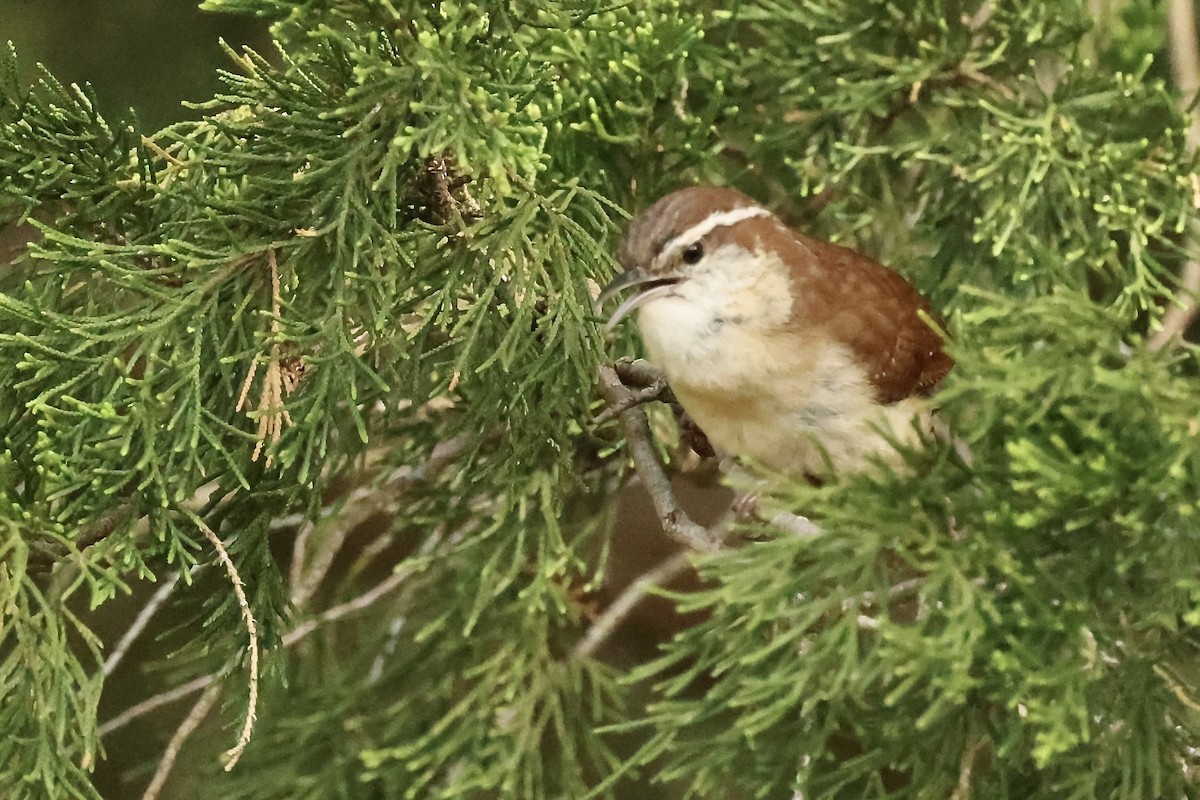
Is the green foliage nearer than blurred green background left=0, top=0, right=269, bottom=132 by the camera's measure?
Yes

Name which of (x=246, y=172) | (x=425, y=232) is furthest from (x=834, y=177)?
(x=246, y=172)

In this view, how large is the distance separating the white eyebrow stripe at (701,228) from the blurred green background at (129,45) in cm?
72

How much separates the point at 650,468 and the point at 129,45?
108 centimetres

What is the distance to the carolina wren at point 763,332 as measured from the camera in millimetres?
1147

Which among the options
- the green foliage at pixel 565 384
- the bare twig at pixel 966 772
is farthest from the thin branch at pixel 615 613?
the bare twig at pixel 966 772

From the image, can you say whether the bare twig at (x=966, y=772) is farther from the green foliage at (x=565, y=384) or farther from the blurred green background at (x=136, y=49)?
the blurred green background at (x=136, y=49)

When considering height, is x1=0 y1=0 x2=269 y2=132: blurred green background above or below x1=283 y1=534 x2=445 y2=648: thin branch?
above

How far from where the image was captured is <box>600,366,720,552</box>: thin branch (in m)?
1.04

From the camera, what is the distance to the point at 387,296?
34.6 inches

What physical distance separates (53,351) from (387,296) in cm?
28

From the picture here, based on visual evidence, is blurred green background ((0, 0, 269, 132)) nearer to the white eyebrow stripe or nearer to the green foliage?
the green foliage

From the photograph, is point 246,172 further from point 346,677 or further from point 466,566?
point 346,677

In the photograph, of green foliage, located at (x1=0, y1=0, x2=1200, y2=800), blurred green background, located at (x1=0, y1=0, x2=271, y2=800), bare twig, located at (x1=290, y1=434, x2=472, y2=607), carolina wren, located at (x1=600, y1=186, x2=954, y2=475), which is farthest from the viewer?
blurred green background, located at (x1=0, y1=0, x2=271, y2=800)

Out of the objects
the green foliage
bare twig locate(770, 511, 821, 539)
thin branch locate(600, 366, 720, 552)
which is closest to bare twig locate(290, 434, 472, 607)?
the green foliage
